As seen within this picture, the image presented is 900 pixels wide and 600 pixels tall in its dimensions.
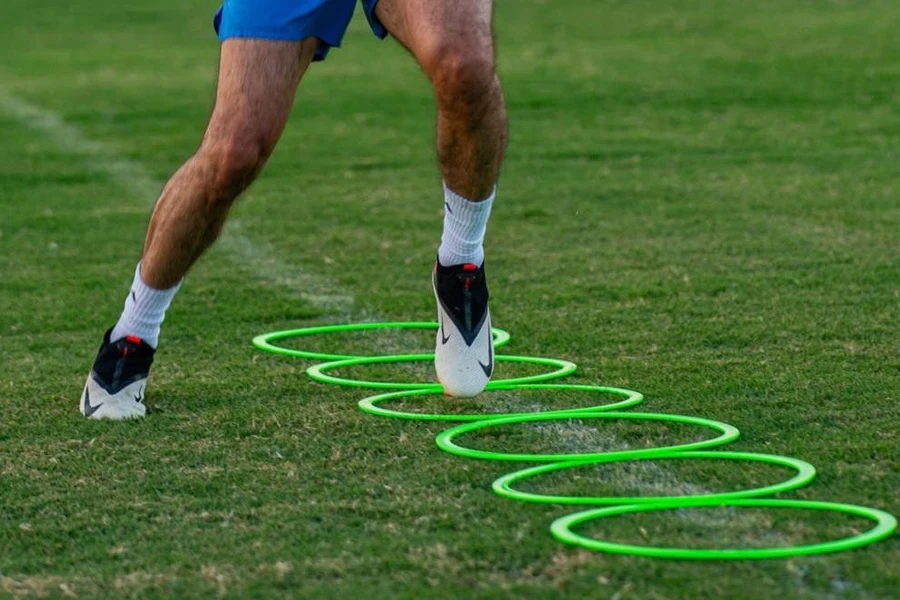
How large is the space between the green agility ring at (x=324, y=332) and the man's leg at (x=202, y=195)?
65 cm

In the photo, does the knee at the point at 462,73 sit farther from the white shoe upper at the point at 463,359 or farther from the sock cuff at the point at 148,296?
the sock cuff at the point at 148,296

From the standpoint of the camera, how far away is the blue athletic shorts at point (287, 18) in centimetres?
438

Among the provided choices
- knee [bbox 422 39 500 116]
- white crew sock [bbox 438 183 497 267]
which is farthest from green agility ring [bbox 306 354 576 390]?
knee [bbox 422 39 500 116]

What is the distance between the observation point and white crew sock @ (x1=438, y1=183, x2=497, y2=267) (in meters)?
4.55

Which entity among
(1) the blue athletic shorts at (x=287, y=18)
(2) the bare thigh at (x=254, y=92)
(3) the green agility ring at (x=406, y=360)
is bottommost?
(3) the green agility ring at (x=406, y=360)

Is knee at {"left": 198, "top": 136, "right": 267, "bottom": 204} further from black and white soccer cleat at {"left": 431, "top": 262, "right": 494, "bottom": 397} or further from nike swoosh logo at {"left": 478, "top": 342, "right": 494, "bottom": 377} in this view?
nike swoosh logo at {"left": 478, "top": 342, "right": 494, "bottom": 377}

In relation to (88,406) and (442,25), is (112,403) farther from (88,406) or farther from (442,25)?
(442,25)

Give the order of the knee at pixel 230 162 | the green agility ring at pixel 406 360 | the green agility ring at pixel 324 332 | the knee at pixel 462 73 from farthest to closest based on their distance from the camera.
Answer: the green agility ring at pixel 324 332 → the green agility ring at pixel 406 360 → the knee at pixel 230 162 → the knee at pixel 462 73

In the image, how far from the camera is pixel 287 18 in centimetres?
438

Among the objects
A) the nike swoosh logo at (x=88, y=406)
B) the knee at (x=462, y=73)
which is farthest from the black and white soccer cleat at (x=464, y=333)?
the nike swoosh logo at (x=88, y=406)

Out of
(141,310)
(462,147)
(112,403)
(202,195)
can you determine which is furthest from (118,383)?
(462,147)

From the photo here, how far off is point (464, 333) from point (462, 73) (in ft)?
2.60

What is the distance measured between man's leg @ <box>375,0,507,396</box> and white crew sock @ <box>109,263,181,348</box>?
797 mm

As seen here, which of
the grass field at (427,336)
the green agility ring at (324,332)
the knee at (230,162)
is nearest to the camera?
the grass field at (427,336)
